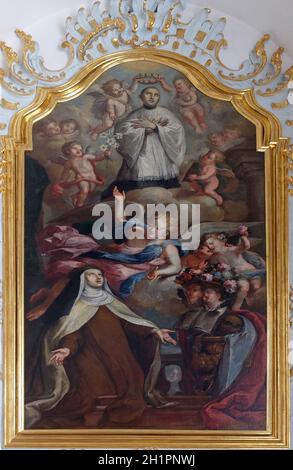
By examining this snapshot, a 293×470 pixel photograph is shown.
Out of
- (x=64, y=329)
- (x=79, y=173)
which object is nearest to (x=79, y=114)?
A: (x=79, y=173)

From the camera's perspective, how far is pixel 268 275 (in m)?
8.35

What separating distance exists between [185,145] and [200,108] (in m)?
0.43

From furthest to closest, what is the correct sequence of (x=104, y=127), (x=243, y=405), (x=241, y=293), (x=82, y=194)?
(x=104, y=127) < (x=82, y=194) < (x=241, y=293) < (x=243, y=405)

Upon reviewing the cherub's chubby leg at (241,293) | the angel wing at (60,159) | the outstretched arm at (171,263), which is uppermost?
the angel wing at (60,159)

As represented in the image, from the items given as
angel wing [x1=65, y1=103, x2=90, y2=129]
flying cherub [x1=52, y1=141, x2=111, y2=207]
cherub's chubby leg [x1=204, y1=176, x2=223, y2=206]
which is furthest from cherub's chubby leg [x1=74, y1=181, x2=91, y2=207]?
cherub's chubby leg [x1=204, y1=176, x2=223, y2=206]

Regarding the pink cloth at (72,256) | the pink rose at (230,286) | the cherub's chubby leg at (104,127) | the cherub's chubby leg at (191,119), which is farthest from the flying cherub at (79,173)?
the pink rose at (230,286)

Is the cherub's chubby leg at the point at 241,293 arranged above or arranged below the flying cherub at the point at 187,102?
below

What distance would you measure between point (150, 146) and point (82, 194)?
88 cm

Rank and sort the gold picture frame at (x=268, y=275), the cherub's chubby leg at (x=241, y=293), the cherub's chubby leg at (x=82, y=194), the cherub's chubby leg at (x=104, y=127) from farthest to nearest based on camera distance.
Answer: the cherub's chubby leg at (x=104, y=127) < the cherub's chubby leg at (x=82, y=194) < the cherub's chubby leg at (x=241, y=293) < the gold picture frame at (x=268, y=275)

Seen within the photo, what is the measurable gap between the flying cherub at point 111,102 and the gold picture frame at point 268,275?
17 cm

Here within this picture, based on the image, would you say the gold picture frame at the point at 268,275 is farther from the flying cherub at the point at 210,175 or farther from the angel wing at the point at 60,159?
the flying cherub at the point at 210,175

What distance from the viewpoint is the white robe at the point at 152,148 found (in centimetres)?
850

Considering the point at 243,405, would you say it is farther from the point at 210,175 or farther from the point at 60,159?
the point at 60,159
